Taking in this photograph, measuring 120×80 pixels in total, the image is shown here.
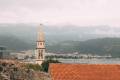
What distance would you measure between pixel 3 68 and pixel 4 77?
76cm

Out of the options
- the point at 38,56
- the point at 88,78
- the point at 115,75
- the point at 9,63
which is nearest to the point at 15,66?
the point at 9,63

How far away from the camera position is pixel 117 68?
81.4 feet

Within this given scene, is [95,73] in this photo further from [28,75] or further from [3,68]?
[3,68]

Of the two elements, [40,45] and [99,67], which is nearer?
[99,67]

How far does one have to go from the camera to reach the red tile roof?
77.8ft

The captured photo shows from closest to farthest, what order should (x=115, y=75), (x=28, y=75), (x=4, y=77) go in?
(x=4, y=77)
(x=28, y=75)
(x=115, y=75)

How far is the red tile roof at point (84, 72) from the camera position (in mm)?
23719

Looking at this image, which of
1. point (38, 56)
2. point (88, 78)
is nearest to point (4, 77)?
point (88, 78)

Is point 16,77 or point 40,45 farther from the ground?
point 40,45

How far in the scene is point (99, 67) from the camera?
81.3ft

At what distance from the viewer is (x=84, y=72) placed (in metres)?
24.1

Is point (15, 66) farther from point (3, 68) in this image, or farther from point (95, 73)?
point (95, 73)

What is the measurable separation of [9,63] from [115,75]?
230 inches

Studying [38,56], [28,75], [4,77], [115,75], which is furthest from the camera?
[38,56]
